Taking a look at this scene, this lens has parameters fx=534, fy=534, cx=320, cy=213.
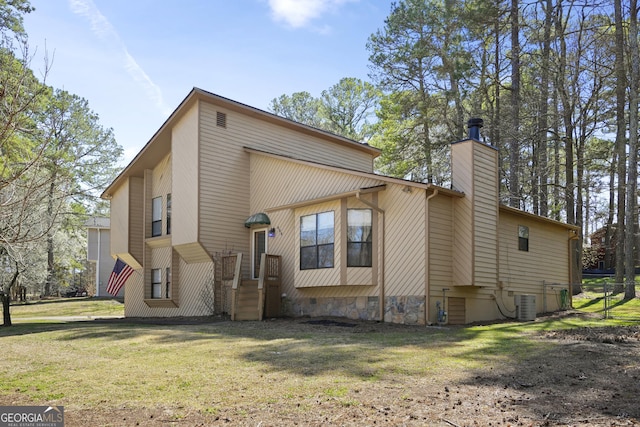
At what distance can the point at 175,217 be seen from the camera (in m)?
18.2

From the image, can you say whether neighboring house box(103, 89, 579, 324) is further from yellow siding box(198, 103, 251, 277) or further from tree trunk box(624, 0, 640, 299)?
tree trunk box(624, 0, 640, 299)

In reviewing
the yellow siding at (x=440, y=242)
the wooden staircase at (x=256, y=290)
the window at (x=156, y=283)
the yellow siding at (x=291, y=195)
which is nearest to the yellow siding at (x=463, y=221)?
the yellow siding at (x=440, y=242)

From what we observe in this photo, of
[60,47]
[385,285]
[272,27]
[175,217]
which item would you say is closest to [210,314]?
[175,217]

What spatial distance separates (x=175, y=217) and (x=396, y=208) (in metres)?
8.17

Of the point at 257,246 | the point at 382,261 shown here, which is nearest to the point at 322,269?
the point at 382,261

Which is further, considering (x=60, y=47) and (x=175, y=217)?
(x=175, y=217)

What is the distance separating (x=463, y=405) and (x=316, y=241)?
987 centimetres

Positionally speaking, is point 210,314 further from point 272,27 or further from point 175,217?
point 272,27

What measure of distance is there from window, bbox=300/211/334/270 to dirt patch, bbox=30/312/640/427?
7.83 metres

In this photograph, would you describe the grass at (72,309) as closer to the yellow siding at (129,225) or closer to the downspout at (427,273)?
the yellow siding at (129,225)

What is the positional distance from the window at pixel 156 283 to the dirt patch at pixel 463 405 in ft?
50.8

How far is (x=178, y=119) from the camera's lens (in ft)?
59.6

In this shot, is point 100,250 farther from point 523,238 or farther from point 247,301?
point 523,238

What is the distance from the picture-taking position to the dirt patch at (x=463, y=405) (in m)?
4.86
